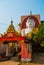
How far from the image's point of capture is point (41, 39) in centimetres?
2916

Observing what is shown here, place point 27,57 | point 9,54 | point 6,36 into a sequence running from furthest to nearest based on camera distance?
point 9,54, point 6,36, point 27,57

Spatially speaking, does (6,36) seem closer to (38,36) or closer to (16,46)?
(38,36)

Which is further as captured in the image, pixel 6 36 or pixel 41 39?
pixel 41 39

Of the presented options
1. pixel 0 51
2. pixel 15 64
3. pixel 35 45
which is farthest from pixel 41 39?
pixel 15 64

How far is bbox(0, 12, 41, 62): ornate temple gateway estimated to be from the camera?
2278 cm

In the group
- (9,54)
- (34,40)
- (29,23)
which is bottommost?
(9,54)

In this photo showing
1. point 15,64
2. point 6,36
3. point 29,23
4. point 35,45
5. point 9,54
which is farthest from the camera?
point 29,23

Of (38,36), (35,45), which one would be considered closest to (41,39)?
(38,36)

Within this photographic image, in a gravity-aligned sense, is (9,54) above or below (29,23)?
below

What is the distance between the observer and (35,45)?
1309 inches

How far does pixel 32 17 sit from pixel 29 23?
1.62 m

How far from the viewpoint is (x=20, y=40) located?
22.8 meters

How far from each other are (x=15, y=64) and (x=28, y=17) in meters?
21.1

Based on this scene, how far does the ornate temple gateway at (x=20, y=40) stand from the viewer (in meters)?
22.8
